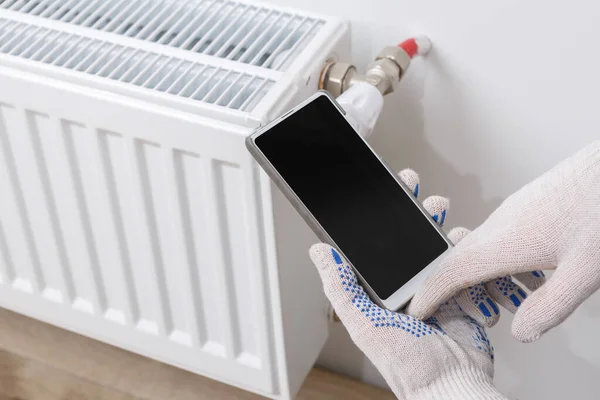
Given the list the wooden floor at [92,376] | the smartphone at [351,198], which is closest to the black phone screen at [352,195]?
the smartphone at [351,198]

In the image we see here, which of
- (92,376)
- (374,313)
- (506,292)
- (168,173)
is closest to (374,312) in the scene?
(374,313)

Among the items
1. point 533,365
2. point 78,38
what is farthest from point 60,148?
point 533,365

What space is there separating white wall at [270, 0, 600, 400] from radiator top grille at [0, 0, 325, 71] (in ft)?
0.19

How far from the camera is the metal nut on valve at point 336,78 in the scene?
0.63 metres

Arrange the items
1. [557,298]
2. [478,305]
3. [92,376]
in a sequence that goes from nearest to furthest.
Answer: [557,298] < [478,305] < [92,376]

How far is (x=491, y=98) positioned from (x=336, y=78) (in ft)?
0.45

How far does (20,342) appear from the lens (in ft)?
3.01

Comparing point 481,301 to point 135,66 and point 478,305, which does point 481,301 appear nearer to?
point 478,305

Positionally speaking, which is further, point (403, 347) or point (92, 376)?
point (92, 376)

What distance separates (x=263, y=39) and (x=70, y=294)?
12.9 inches

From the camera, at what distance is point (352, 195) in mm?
563

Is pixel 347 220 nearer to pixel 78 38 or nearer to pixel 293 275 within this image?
pixel 293 275

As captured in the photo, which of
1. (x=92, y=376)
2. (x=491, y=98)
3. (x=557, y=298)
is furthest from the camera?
(x=92, y=376)

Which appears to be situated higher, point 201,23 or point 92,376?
point 201,23
